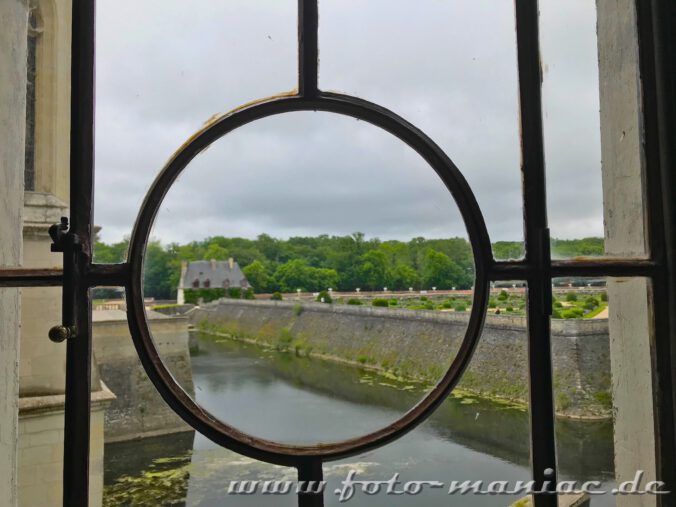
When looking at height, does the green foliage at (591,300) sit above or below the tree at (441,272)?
below

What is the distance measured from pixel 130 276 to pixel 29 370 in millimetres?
1406

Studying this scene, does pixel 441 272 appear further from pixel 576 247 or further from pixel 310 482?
pixel 310 482

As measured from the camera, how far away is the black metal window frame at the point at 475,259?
644 mm

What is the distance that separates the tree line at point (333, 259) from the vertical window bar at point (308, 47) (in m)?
0.32

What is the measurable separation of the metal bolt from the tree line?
11 centimetres

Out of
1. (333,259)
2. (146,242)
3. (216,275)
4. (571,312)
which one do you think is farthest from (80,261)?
(216,275)

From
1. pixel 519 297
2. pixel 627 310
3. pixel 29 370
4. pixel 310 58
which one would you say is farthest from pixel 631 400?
pixel 29 370

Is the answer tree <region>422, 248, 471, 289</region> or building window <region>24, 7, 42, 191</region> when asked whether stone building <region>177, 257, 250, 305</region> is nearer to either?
building window <region>24, 7, 42, 191</region>

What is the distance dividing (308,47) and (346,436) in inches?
23.4

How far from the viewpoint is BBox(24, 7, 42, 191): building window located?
1.04m

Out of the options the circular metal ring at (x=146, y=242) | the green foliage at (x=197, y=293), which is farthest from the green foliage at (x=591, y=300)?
the green foliage at (x=197, y=293)

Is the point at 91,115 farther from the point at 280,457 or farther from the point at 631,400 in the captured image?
the point at 631,400

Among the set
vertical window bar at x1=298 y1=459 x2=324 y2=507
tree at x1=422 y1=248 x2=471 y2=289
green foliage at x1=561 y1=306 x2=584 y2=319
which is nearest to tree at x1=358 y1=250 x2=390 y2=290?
tree at x1=422 y1=248 x2=471 y2=289

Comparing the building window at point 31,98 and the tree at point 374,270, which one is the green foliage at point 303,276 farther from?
the building window at point 31,98
